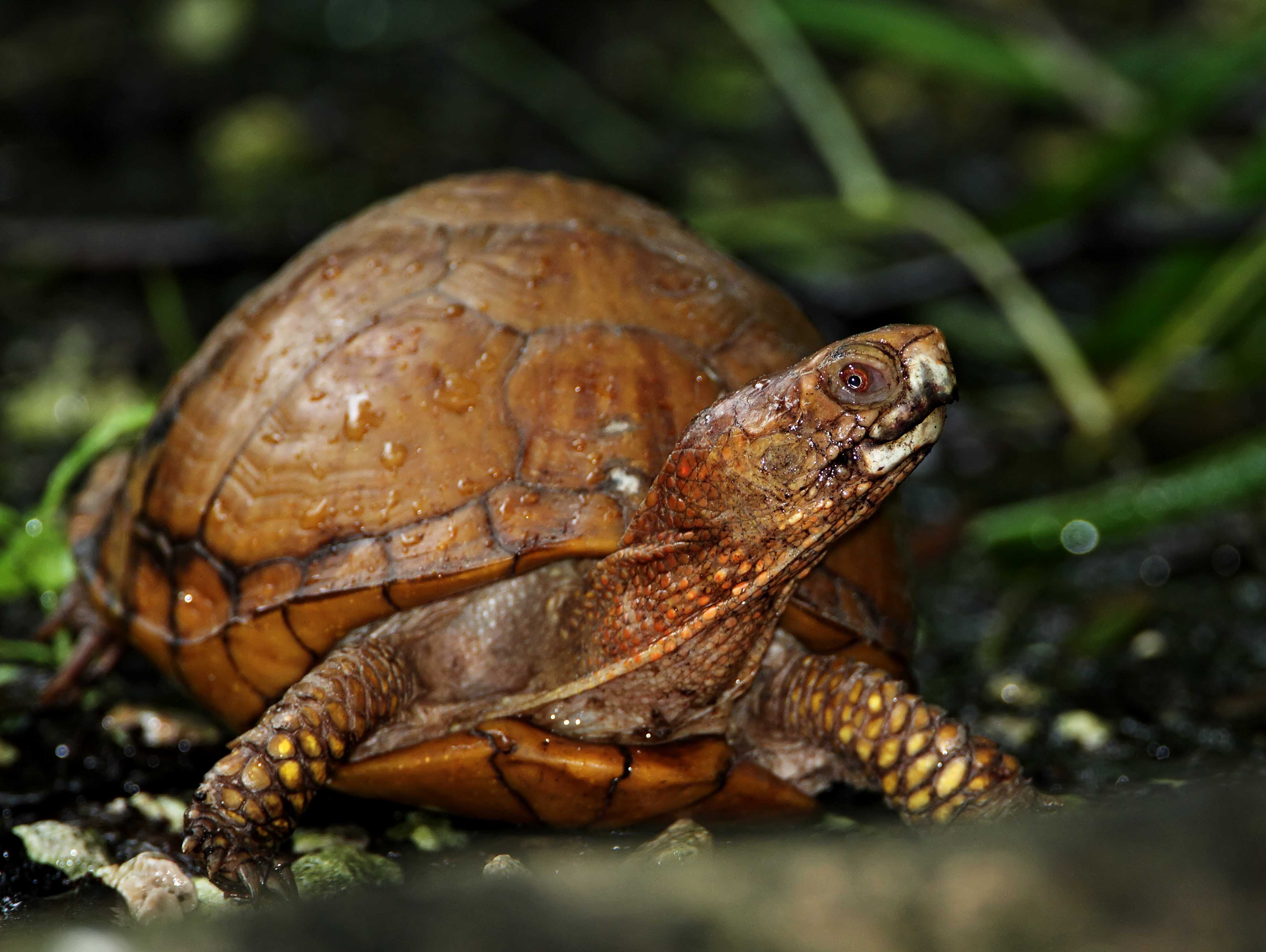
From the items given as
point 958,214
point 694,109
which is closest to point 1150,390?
point 958,214

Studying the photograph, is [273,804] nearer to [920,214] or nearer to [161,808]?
[161,808]

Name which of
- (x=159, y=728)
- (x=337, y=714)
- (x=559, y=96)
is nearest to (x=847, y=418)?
(x=337, y=714)

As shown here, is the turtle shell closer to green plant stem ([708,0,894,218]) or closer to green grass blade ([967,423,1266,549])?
green grass blade ([967,423,1266,549])

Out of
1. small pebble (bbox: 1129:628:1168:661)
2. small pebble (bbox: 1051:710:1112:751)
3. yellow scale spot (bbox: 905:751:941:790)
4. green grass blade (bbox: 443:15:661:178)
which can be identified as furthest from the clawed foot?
green grass blade (bbox: 443:15:661:178)

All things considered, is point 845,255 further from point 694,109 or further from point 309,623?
point 309,623

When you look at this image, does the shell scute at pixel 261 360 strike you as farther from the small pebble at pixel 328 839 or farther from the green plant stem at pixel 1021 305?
the green plant stem at pixel 1021 305

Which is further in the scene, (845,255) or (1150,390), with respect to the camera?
(845,255)
